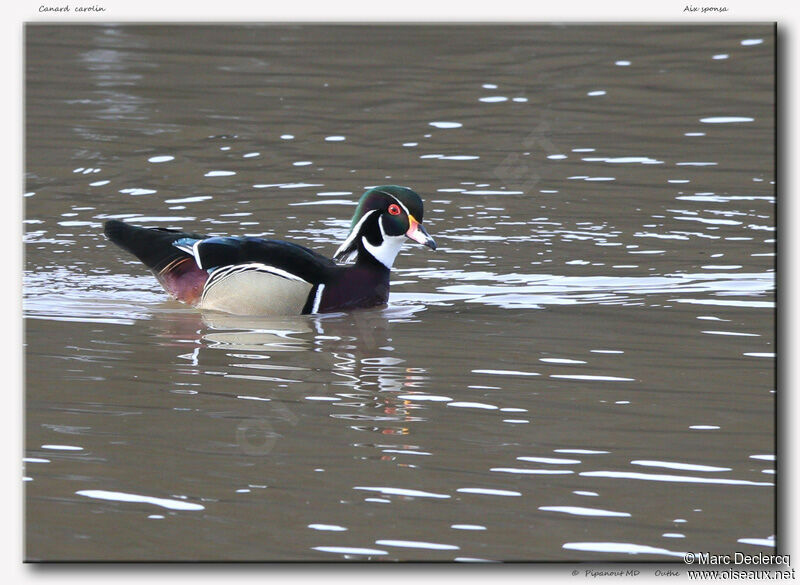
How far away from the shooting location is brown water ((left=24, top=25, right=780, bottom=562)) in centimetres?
703

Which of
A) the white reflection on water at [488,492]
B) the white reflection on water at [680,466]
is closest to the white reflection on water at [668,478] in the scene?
the white reflection on water at [680,466]

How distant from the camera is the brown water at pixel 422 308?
703 cm

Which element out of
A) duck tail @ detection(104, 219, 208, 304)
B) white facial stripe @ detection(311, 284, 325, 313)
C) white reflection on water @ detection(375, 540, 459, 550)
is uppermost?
duck tail @ detection(104, 219, 208, 304)

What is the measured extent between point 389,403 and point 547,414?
96cm

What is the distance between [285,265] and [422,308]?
1104mm

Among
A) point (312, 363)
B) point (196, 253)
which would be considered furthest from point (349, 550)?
point (196, 253)

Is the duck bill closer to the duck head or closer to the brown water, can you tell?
the duck head

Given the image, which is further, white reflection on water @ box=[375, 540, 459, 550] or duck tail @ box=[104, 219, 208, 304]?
duck tail @ box=[104, 219, 208, 304]

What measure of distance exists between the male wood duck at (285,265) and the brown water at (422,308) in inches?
7.5

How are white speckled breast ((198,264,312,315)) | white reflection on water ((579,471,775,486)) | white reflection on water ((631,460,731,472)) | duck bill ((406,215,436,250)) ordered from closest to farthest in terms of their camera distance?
white reflection on water ((579,471,775,486))
white reflection on water ((631,460,731,472))
white speckled breast ((198,264,312,315))
duck bill ((406,215,436,250))

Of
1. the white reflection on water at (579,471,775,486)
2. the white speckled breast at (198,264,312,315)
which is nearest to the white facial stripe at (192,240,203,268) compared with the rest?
the white speckled breast at (198,264,312,315)

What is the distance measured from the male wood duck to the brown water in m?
0.19

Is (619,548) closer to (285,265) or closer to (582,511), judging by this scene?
(582,511)

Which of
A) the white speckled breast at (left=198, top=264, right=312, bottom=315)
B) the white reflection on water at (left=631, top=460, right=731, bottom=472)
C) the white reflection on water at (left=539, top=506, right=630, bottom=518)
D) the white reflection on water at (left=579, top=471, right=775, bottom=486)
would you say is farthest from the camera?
the white speckled breast at (left=198, top=264, right=312, bottom=315)
